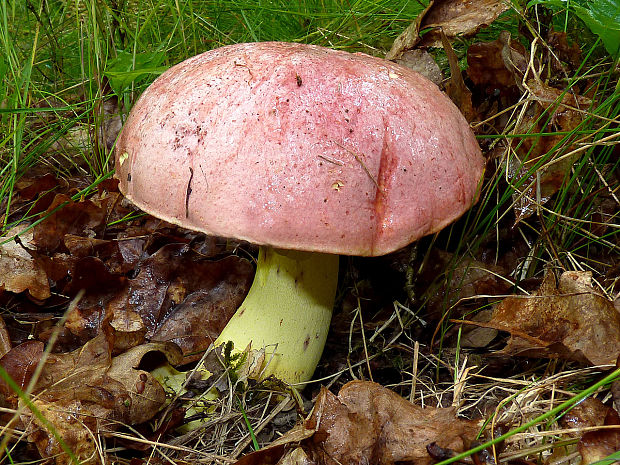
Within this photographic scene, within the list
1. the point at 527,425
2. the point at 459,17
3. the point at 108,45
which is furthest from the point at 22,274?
the point at 459,17

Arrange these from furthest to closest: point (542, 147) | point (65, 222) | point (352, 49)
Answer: point (352, 49), point (65, 222), point (542, 147)

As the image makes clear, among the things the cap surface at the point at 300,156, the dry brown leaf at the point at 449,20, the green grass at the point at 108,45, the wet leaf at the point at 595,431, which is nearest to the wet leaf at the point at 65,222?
the green grass at the point at 108,45

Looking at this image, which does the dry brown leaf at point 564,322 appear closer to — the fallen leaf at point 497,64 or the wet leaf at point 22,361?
the fallen leaf at point 497,64

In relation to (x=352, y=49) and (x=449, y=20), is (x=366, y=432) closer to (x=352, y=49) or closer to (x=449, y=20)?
(x=449, y=20)

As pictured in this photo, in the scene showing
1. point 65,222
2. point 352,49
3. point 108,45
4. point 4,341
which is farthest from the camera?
point 352,49

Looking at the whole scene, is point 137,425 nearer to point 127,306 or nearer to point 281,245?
point 127,306

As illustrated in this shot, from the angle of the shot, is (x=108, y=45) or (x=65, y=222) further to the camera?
(x=108, y=45)
